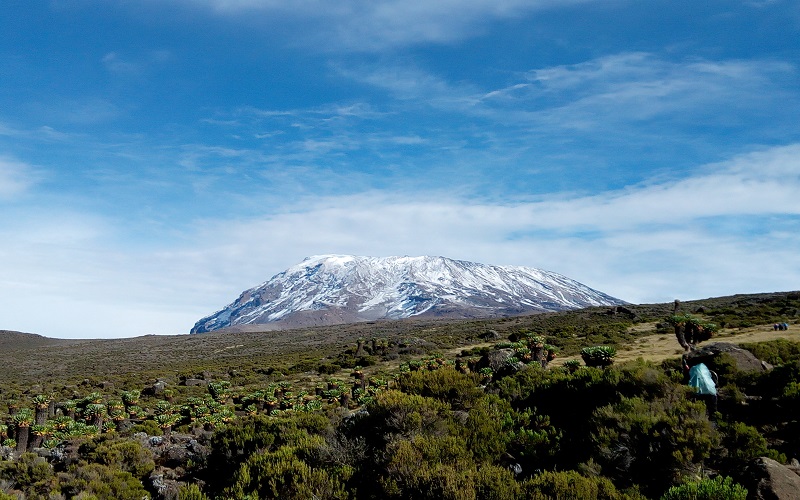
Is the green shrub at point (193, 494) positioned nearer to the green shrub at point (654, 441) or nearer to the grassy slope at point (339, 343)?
the green shrub at point (654, 441)

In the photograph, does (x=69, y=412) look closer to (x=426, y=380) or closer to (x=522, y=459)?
(x=426, y=380)

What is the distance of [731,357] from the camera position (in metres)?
12.9

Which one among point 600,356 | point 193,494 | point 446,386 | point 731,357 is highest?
point 731,357

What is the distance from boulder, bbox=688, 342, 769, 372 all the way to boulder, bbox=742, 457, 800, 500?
236 inches

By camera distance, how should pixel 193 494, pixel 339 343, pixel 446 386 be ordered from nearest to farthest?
pixel 193 494, pixel 446 386, pixel 339 343

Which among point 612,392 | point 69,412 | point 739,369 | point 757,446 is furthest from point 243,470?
point 69,412

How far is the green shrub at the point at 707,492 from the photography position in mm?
6125

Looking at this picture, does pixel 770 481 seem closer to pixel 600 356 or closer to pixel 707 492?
pixel 707 492

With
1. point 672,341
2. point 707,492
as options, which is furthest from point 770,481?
point 672,341

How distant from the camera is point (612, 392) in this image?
34.8ft

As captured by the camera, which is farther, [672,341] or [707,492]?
[672,341]

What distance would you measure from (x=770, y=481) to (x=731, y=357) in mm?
7115

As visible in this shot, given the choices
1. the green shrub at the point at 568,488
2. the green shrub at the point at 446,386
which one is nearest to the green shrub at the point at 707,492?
the green shrub at the point at 568,488

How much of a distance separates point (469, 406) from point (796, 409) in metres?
6.45
